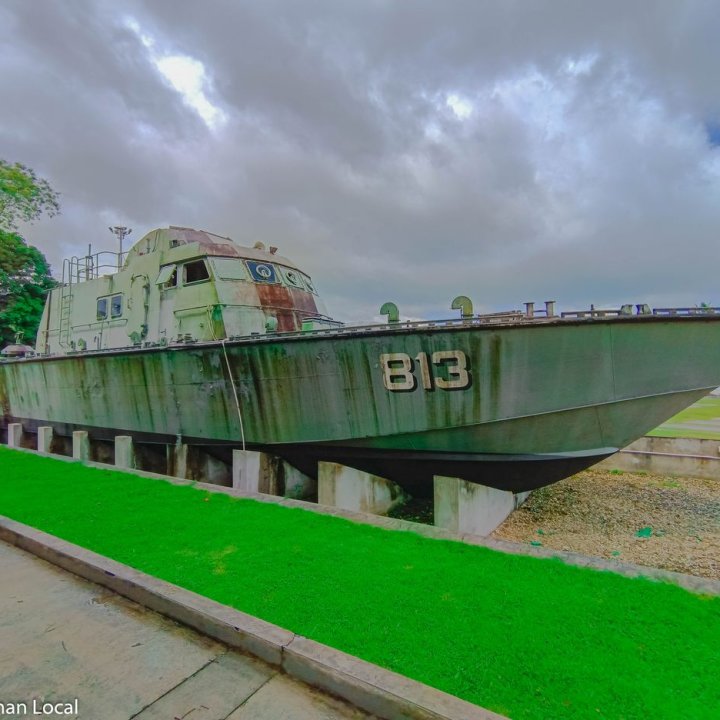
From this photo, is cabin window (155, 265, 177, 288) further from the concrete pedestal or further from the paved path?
the paved path

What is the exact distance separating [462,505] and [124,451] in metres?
6.69

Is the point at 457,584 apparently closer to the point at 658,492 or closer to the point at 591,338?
the point at 591,338

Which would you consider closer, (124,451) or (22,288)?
(124,451)

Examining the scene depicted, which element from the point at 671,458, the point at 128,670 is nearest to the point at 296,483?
the point at 128,670

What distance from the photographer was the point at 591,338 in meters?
5.36

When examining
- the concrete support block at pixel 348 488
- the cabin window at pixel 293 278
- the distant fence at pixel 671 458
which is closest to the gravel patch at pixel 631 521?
the distant fence at pixel 671 458

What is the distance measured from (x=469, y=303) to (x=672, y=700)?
483cm

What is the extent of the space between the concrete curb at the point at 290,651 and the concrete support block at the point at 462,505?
3.56 meters

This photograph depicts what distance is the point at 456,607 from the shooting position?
9.95ft

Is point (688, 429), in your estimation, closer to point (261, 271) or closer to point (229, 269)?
point (261, 271)

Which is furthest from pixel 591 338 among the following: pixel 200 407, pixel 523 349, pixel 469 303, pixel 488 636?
pixel 200 407

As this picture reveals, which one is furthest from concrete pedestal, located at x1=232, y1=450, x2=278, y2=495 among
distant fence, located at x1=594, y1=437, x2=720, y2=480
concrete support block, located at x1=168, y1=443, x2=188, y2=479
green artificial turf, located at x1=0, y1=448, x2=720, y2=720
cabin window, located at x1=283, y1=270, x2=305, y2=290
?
distant fence, located at x1=594, y1=437, x2=720, y2=480

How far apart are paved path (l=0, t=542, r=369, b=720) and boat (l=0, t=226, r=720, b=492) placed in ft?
12.3

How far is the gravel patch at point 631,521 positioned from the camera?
6262 millimetres
